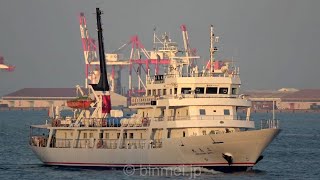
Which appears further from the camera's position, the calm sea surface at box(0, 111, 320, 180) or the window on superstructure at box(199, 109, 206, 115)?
the window on superstructure at box(199, 109, 206, 115)

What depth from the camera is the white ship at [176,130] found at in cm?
7000

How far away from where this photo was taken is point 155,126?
7256cm

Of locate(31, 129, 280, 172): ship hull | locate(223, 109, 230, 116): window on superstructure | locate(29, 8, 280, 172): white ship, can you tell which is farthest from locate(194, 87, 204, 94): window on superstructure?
locate(31, 129, 280, 172): ship hull

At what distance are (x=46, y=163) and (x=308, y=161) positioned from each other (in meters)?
20.5

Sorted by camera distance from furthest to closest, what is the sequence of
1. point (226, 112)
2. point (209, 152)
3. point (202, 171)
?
point (226, 112) → point (202, 171) → point (209, 152)

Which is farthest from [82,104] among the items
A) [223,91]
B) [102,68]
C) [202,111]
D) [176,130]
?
[223,91]

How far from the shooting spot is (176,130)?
7188 centimetres

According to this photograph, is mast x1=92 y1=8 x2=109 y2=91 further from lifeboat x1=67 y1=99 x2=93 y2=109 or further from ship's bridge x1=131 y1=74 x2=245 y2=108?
ship's bridge x1=131 y1=74 x2=245 y2=108

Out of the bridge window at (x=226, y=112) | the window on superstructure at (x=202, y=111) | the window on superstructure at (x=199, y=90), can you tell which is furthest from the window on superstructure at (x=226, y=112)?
the window on superstructure at (x=199, y=90)

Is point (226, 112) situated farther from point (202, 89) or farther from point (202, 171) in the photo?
point (202, 171)

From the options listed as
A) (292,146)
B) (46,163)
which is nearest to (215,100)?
(46,163)

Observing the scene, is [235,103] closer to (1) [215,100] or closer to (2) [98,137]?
(1) [215,100]

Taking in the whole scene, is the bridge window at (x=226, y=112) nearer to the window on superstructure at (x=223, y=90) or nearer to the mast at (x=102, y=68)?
the window on superstructure at (x=223, y=90)

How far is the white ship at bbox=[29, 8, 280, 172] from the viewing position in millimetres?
70000
